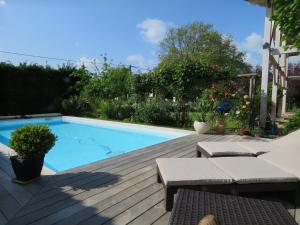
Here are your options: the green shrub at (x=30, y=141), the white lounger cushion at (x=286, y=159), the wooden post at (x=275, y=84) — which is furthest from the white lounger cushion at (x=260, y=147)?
the wooden post at (x=275, y=84)

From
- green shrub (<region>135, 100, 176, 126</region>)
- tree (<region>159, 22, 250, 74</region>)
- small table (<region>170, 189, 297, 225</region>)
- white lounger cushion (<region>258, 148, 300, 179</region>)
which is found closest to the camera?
small table (<region>170, 189, 297, 225</region>)

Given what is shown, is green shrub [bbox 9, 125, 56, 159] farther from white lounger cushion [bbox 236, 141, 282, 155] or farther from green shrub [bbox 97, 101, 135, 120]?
green shrub [bbox 97, 101, 135, 120]

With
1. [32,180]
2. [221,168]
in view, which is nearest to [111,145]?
[32,180]

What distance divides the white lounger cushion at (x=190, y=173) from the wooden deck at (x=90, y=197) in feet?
1.23

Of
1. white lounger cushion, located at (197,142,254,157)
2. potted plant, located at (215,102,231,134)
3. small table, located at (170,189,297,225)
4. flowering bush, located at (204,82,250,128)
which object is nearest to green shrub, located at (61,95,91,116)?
flowering bush, located at (204,82,250,128)

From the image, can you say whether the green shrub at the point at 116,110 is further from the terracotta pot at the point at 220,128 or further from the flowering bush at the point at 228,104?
the terracotta pot at the point at 220,128

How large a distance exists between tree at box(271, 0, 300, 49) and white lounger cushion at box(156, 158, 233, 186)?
255cm

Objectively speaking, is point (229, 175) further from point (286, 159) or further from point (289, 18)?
point (289, 18)

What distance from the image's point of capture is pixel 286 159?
3.54 m

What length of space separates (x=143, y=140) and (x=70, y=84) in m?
7.46

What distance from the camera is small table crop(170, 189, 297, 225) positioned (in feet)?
6.67

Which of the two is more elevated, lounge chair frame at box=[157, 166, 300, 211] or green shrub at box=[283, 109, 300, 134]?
green shrub at box=[283, 109, 300, 134]

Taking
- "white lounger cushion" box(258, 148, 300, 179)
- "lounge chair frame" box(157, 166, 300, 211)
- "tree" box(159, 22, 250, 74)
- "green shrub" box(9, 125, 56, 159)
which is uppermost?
"tree" box(159, 22, 250, 74)

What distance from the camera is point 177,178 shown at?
2.84m
